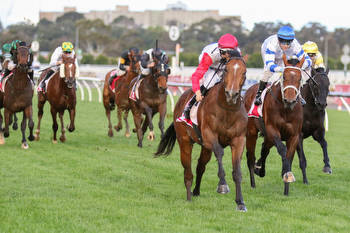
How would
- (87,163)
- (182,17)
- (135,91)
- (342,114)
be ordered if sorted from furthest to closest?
(182,17) < (342,114) < (135,91) < (87,163)

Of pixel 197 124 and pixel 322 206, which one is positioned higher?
pixel 197 124

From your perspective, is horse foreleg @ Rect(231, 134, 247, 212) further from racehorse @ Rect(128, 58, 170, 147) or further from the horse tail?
racehorse @ Rect(128, 58, 170, 147)

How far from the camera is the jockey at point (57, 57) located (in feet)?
38.8

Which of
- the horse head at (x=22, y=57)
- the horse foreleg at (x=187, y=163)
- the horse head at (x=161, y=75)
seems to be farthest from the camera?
the horse head at (x=161, y=75)

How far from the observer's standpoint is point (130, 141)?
12719 millimetres

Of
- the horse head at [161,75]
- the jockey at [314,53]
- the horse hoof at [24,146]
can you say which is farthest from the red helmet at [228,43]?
Result: the horse hoof at [24,146]

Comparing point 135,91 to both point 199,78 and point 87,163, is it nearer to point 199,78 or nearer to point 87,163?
point 87,163

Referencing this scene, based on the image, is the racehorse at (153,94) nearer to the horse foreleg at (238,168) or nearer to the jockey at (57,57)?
the jockey at (57,57)

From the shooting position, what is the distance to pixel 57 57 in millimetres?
12047

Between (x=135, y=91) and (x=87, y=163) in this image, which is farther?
(x=135, y=91)

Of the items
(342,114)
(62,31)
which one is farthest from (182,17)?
(342,114)

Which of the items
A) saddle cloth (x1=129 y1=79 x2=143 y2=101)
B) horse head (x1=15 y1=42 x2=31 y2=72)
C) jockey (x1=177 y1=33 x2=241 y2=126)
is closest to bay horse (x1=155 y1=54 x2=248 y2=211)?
jockey (x1=177 y1=33 x2=241 y2=126)

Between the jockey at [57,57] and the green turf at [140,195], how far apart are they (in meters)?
1.50

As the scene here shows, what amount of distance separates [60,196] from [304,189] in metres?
2.91
